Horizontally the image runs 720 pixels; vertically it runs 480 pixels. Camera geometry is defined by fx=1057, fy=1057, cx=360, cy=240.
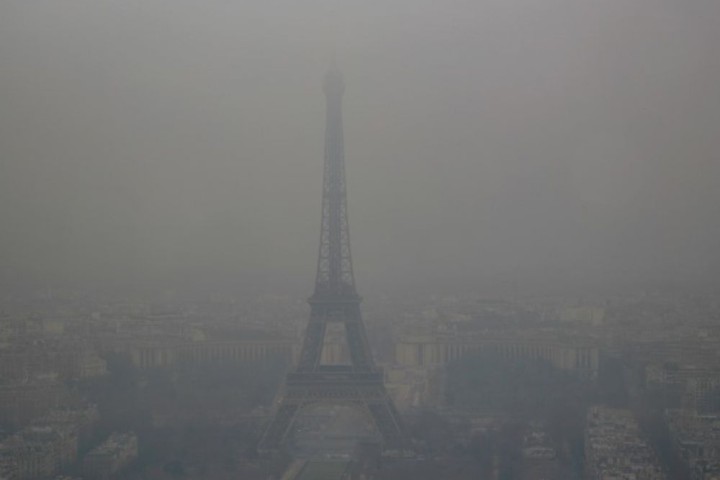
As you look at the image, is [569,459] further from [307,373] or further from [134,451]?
[134,451]

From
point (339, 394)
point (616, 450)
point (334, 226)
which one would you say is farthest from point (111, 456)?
point (616, 450)

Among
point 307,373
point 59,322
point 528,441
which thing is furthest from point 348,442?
point 59,322

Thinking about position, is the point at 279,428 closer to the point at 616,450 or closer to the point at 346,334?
the point at 346,334

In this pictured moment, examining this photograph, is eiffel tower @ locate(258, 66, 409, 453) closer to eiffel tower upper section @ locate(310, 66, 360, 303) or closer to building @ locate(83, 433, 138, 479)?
eiffel tower upper section @ locate(310, 66, 360, 303)

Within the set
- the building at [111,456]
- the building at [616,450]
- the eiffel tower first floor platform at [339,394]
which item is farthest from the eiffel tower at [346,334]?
the building at [616,450]

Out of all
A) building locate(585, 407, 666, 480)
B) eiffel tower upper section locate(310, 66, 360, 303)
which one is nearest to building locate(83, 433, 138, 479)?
eiffel tower upper section locate(310, 66, 360, 303)

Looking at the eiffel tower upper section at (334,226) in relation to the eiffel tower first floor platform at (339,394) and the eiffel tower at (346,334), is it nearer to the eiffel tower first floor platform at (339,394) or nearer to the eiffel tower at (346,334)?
the eiffel tower at (346,334)

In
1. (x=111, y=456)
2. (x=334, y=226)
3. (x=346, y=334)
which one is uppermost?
(x=334, y=226)
